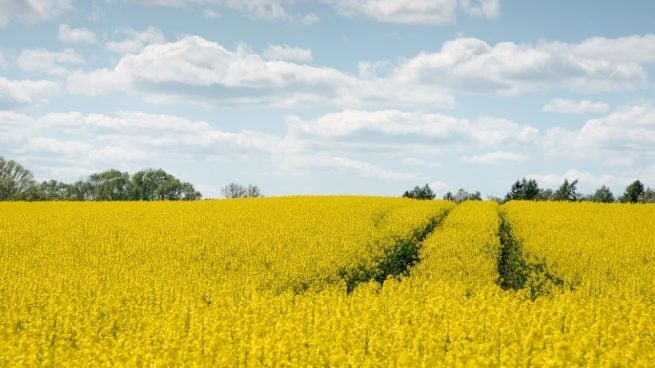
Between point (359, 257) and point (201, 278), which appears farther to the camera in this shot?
point (359, 257)

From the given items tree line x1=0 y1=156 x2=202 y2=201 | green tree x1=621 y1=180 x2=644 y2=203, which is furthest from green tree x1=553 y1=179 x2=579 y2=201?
tree line x1=0 y1=156 x2=202 y2=201

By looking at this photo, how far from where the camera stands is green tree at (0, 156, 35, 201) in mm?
88000

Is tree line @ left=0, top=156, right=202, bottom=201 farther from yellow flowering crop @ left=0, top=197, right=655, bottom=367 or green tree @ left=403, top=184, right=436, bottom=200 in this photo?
yellow flowering crop @ left=0, top=197, right=655, bottom=367

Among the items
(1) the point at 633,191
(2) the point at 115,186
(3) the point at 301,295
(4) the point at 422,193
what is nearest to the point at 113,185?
(2) the point at 115,186

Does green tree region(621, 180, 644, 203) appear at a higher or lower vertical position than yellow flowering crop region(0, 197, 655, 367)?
higher

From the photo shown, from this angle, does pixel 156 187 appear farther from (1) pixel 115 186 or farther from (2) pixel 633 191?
(2) pixel 633 191

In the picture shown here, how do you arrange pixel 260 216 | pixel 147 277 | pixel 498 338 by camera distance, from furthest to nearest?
1. pixel 260 216
2. pixel 147 277
3. pixel 498 338

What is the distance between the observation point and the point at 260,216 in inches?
1299

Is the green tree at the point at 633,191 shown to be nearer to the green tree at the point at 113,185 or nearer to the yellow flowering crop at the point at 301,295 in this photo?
the yellow flowering crop at the point at 301,295

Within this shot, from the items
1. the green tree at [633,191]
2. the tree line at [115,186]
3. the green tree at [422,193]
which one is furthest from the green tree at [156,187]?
the green tree at [633,191]

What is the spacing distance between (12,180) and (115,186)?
1371cm

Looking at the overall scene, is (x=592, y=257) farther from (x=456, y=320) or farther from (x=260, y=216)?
(x=260, y=216)

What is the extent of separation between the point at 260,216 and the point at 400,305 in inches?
848

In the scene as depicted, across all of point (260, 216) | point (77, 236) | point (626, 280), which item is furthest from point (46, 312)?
point (260, 216)
